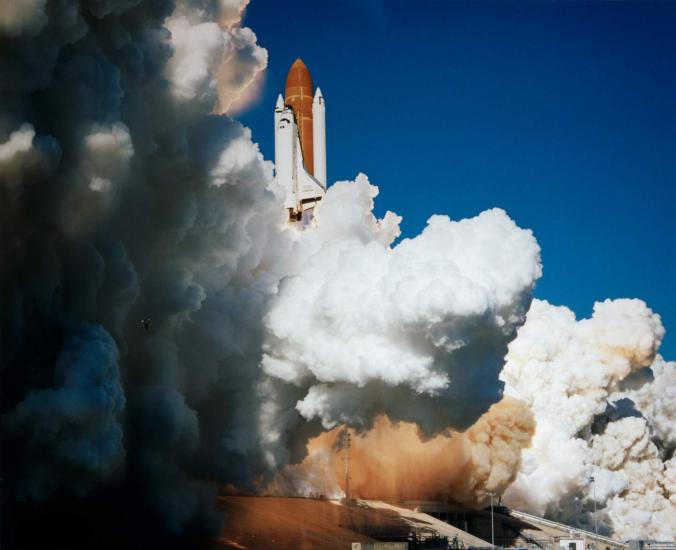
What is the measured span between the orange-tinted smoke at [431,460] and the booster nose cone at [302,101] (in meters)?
14.6

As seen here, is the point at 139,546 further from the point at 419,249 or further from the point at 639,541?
the point at 639,541

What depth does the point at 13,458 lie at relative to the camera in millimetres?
25578

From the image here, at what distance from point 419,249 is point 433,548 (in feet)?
34.0

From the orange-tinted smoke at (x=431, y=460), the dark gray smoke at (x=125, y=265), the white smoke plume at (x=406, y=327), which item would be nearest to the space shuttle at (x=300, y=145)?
the orange-tinted smoke at (x=431, y=460)

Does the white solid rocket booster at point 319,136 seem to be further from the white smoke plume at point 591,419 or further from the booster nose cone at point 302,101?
the white smoke plume at point 591,419

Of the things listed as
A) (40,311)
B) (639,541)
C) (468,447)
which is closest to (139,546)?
(40,311)

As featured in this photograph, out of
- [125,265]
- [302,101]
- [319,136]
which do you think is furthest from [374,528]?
[302,101]

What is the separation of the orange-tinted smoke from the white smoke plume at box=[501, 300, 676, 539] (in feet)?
19.7

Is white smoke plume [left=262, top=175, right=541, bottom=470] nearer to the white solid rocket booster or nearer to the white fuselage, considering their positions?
the white fuselage

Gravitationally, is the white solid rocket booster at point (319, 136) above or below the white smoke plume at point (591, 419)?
above

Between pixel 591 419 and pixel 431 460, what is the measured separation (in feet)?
46.7

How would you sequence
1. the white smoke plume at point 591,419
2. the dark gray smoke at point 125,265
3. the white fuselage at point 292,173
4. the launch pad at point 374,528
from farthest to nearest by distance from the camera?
the white smoke plume at point 591,419 < the white fuselage at point 292,173 < the launch pad at point 374,528 < the dark gray smoke at point 125,265

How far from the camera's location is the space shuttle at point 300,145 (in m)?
51.0

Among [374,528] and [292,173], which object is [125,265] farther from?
[292,173]
